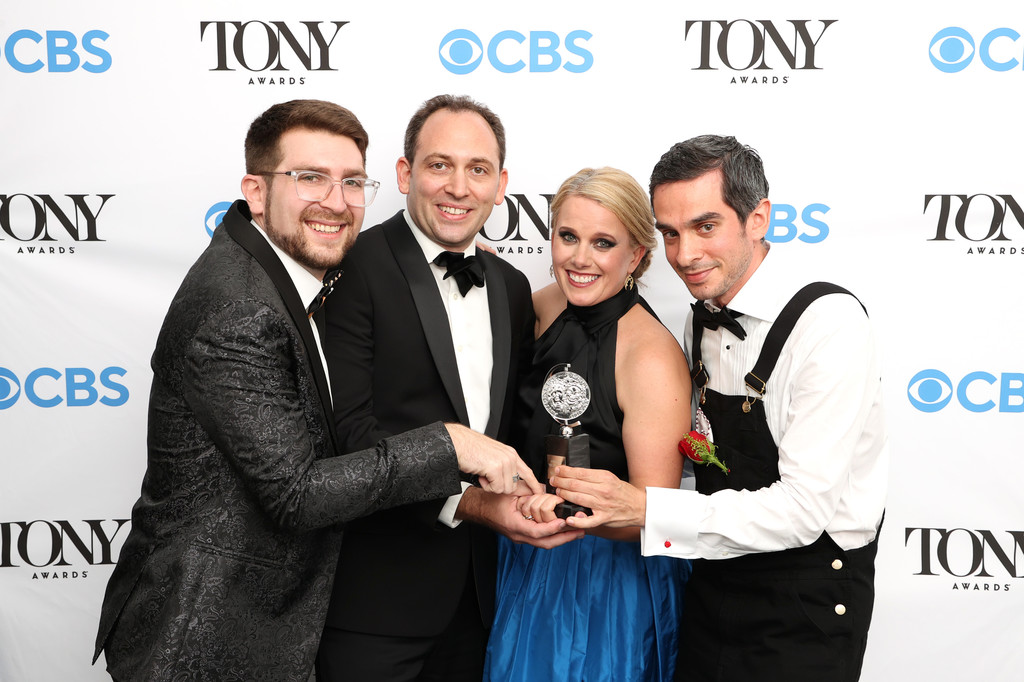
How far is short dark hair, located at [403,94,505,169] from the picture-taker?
2.24 meters

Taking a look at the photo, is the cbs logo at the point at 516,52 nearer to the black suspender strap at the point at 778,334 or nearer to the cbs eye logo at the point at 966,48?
the cbs eye logo at the point at 966,48

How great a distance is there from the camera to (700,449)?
1982 millimetres

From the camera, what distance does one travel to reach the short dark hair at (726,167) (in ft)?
6.31

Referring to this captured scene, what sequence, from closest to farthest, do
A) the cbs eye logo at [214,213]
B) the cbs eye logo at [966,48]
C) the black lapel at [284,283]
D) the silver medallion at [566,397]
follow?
the black lapel at [284,283], the silver medallion at [566,397], the cbs eye logo at [966,48], the cbs eye logo at [214,213]

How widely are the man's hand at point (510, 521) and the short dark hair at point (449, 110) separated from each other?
0.97 meters

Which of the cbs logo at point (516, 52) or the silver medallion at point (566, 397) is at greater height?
the cbs logo at point (516, 52)

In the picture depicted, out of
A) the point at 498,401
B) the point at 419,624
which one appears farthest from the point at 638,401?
the point at 419,624

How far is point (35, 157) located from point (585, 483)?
2289mm

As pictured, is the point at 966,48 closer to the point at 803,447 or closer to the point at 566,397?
the point at 803,447

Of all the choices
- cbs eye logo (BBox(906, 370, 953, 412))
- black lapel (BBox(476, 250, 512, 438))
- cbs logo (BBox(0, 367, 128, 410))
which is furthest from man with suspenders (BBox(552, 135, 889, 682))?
cbs logo (BBox(0, 367, 128, 410))

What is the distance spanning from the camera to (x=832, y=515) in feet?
6.07

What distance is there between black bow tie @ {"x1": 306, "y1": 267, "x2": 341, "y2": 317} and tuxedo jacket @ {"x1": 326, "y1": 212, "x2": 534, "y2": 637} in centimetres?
3

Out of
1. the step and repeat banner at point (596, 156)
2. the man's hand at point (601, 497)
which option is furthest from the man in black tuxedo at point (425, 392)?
the step and repeat banner at point (596, 156)

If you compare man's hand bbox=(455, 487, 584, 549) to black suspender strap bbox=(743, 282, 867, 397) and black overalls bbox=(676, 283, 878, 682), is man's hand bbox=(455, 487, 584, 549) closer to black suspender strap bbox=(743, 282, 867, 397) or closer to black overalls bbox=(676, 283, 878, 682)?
black overalls bbox=(676, 283, 878, 682)
